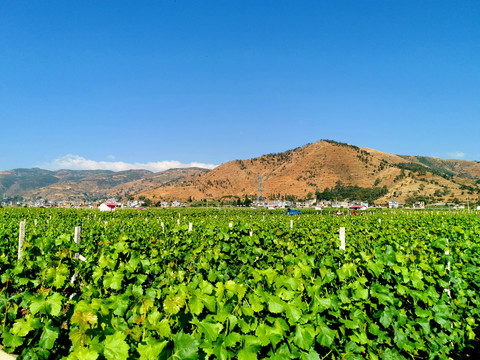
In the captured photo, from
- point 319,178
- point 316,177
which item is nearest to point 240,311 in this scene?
point 319,178

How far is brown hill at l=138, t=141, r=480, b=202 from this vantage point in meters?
98.4

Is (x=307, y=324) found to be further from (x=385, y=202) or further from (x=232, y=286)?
(x=385, y=202)

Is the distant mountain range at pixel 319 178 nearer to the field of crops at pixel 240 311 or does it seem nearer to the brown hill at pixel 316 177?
the brown hill at pixel 316 177

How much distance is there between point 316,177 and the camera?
11444cm

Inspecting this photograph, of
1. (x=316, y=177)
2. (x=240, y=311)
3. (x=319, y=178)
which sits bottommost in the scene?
(x=240, y=311)

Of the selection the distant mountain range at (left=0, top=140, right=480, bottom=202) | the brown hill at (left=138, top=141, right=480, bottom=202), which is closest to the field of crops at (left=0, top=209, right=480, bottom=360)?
the distant mountain range at (left=0, top=140, right=480, bottom=202)

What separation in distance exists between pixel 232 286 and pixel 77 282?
3471 millimetres

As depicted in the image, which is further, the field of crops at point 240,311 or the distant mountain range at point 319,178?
the distant mountain range at point 319,178

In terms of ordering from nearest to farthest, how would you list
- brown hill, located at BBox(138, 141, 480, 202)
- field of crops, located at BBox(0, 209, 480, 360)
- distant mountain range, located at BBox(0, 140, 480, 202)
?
1. field of crops, located at BBox(0, 209, 480, 360)
2. distant mountain range, located at BBox(0, 140, 480, 202)
3. brown hill, located at BBox(138, 141, 480, 202)

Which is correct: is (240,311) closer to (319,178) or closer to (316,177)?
(319,178)

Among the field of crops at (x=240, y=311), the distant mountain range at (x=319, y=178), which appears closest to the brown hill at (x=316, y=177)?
the distant mountain range at (x=319, y=178)

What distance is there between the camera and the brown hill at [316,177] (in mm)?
98438

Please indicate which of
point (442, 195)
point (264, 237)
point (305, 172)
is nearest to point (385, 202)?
point (442, 195)

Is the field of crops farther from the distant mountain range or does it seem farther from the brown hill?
the brown hill
